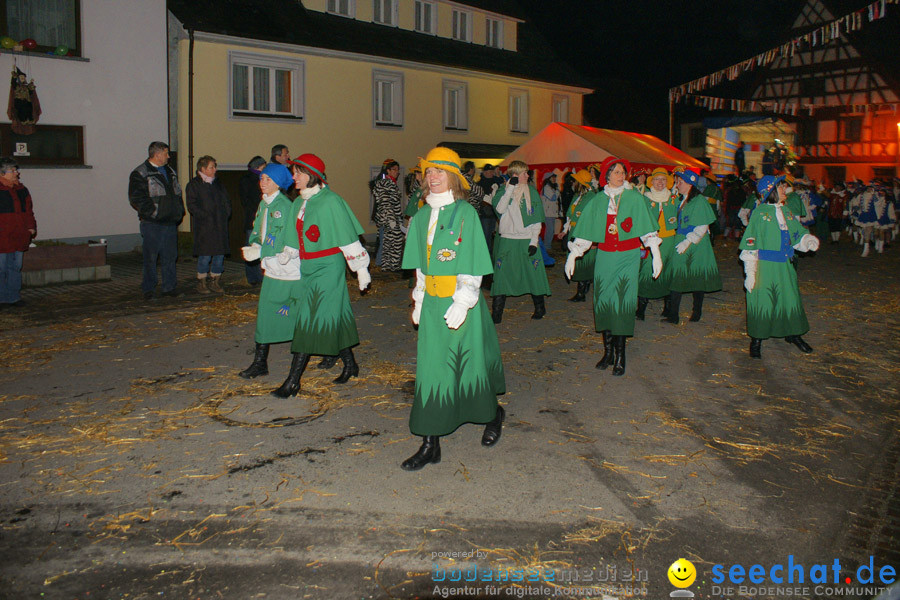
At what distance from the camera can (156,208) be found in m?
10.5

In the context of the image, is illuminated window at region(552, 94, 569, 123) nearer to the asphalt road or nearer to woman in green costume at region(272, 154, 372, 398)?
the asphalt road

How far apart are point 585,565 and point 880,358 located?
20.0 ft

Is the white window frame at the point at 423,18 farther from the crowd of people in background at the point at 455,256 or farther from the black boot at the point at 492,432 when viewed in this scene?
the black boot at the point at 492,432

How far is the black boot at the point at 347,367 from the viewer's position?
6866 mm

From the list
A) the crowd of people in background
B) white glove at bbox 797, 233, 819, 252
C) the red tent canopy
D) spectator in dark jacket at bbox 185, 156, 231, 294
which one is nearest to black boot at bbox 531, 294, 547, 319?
the crowd of people in background

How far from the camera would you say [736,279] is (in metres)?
14.2

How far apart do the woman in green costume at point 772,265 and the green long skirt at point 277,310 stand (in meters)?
4.79

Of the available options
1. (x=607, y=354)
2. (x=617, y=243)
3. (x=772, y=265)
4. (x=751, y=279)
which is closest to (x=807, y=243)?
→ (x=772, y=265)

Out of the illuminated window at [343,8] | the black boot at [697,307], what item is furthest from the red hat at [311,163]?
the illuminated window at [343,8]

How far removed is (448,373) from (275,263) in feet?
7.76

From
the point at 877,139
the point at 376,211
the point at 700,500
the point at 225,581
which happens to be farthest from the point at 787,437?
the point at 877,139

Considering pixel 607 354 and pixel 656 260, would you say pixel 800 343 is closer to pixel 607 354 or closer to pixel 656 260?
pixel 656 260

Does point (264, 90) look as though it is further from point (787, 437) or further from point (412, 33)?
point (787, 437)

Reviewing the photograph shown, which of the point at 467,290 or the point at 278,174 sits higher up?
the point at 278,174
